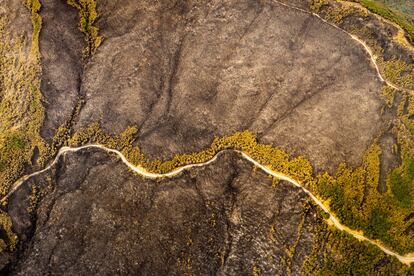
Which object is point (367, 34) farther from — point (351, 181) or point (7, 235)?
point (7, 235)

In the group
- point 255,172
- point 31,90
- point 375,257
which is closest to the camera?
point 375,257

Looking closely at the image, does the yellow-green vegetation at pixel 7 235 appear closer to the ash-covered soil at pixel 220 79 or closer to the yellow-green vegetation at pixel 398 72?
the ash-covered soil at pixel 220 79

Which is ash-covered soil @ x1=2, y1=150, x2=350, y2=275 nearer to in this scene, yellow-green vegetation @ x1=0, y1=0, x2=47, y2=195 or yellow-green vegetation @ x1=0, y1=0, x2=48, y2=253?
yellow-green vegetation @ x1=0, y1=0, x2=48, y2=253

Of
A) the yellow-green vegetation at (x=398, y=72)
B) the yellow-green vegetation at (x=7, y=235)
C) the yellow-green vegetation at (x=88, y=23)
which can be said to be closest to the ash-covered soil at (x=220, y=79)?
the yellow-green vegetation at (x=88, y=23)

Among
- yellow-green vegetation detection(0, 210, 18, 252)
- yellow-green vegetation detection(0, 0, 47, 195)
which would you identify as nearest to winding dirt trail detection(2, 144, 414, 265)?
yellow-green vegetation detection(0, 0, 47, 195)

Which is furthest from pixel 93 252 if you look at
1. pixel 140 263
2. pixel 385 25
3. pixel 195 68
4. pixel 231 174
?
pixel 385 25

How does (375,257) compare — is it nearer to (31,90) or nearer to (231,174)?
(231,174)

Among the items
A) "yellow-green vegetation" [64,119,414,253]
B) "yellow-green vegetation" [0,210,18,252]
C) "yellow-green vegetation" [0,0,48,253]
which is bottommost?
"yellow-green vegetation" [0,210,18,252]

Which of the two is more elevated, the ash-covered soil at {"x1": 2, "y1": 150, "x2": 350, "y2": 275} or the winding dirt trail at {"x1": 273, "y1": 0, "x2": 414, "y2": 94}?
the winding dirt trail at {"x1": 273, "y1": 0, "x2": 414, "y2": 94}

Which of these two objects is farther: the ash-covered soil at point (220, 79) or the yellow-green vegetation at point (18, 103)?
the ash-covered soil at point (220, 79)
